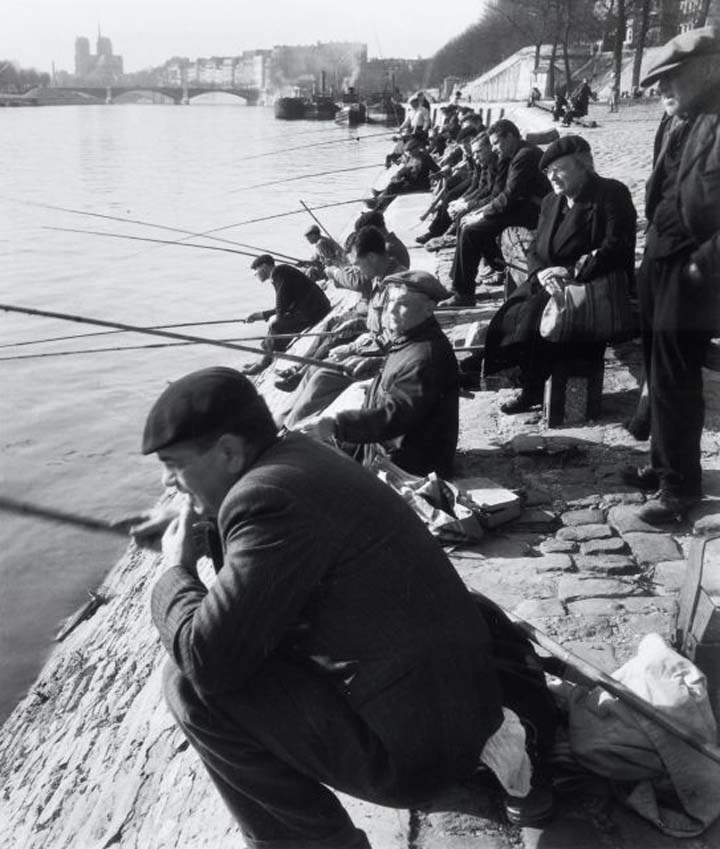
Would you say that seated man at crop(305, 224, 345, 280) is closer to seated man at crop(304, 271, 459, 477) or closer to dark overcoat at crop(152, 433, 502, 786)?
seated man at crop(304, 271, 459, 477)

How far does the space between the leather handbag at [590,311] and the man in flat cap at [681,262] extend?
0.86 meters

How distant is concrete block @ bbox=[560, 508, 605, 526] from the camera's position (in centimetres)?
470

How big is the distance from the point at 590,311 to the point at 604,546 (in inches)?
57.0

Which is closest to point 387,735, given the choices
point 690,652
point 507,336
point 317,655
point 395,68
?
point 317,655

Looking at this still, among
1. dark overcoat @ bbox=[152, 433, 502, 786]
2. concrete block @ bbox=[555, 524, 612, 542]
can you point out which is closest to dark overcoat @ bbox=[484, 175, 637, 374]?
concrete block @ bbox=[555, 524, 612, 542]

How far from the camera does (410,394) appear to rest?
4.72 meters

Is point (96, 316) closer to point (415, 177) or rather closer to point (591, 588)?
point (415, 177)

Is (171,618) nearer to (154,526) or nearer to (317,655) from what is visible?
(317,655)

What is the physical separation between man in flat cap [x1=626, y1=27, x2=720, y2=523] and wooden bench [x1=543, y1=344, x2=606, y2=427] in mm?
1057

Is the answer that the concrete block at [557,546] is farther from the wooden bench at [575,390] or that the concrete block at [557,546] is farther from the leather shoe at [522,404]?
the leather shoe at [522,404]

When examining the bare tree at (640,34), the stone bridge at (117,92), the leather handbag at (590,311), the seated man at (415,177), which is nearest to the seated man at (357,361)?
the leather handbag at (590,311)

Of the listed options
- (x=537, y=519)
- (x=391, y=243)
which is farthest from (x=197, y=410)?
(x=391, y=243)

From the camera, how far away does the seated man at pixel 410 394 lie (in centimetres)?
471

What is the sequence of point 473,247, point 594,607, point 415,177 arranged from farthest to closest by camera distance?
point 415,177, point 473,247, point 594,607
